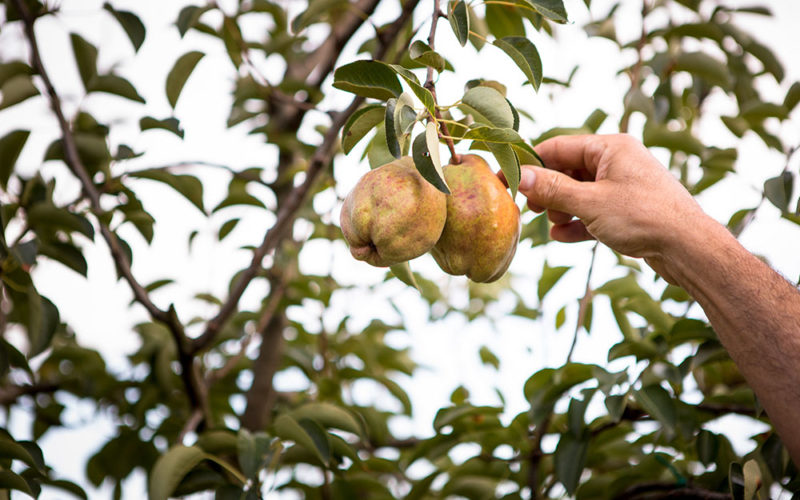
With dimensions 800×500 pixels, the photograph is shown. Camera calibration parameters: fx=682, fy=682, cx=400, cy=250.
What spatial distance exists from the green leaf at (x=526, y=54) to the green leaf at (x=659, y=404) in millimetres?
637

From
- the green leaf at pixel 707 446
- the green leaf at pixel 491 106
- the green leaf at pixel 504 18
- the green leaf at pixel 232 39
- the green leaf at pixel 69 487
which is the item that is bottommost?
the green leaf at pixel 707 446

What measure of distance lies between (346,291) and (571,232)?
38.3 inches

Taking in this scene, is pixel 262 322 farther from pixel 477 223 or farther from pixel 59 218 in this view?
pixel 477 223

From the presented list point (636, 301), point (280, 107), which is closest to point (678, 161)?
point (636, 301)

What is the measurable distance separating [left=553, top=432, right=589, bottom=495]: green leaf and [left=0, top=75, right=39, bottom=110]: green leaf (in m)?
1.45

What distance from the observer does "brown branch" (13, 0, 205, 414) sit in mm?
1468

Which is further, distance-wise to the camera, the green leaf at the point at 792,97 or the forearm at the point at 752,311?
the green leaf at the point at 792,97

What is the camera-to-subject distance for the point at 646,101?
1604mm

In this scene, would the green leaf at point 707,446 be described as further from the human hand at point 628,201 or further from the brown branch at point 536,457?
the human hand at point 628,201

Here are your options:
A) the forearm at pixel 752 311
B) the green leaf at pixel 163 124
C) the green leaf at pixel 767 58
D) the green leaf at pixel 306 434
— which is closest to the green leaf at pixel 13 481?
the green leaf at pixel 306 434

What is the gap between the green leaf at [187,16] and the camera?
1.53m

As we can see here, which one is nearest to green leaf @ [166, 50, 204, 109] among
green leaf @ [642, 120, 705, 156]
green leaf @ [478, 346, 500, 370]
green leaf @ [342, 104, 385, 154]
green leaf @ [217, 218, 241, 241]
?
green leaf @ [217, 218, 241, 241]

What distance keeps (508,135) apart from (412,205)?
0.54 feet

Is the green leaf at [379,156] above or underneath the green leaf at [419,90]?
above
